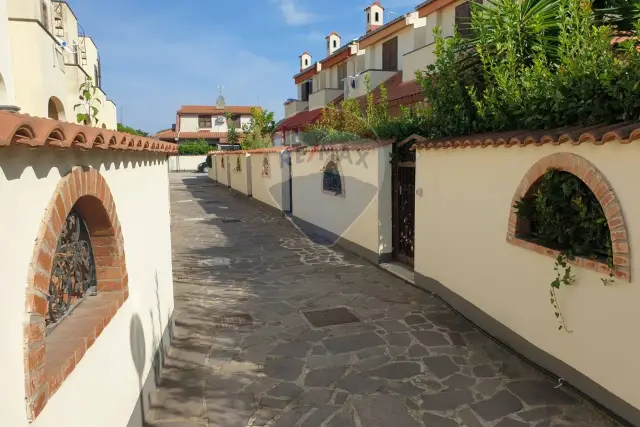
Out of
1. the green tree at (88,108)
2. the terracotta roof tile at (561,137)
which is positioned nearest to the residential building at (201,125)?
the green tree at (88,108)

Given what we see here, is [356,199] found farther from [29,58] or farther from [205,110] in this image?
[205,110]

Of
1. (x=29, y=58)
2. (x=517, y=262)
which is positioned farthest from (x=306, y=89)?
(x=517, y=262)

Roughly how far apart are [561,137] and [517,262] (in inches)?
63.7

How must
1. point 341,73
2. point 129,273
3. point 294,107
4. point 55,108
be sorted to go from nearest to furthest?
point 129,273 → point 55,108 → point 341,73 → point 294,107

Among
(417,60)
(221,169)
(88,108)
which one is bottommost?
(221,169)

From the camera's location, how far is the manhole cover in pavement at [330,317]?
6590 millimetres

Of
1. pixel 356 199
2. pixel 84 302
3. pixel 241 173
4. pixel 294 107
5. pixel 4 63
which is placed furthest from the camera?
pixel 294 107

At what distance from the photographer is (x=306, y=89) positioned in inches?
1369

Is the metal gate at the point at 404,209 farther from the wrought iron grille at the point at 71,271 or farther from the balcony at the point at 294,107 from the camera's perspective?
the balcony at the point at 294,107

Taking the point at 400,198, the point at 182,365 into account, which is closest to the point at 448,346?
the point at 182,365

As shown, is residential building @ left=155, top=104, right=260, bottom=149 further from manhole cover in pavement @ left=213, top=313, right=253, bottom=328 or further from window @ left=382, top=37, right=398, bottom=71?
manhole cover in pavement @ left=213, top=313, right=253, bottom=328

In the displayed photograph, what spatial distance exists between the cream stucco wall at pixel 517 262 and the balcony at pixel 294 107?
25.5m

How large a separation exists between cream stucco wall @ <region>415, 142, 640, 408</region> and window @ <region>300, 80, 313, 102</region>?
89.1 feet

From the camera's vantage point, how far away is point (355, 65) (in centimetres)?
2584
